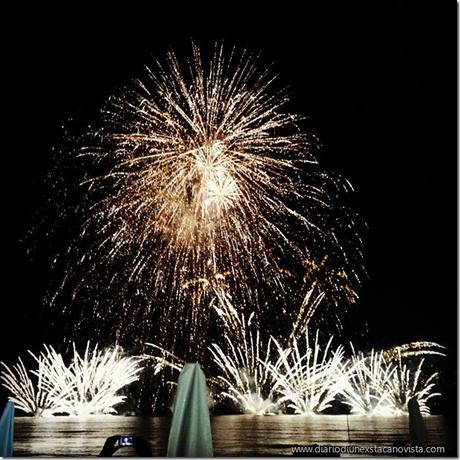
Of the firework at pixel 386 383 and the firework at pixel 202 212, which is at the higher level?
the firework at pixel 202 212

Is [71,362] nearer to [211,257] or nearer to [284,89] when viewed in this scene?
[211,257]

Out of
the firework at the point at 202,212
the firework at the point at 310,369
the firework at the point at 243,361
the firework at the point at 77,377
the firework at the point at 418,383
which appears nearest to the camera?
the firework at the point at 418,383

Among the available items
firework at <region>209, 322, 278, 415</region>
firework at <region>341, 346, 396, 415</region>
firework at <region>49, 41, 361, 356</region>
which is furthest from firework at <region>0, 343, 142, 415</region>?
firework at <region>341, 346, 396, 415</region>

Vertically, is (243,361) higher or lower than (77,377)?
higher

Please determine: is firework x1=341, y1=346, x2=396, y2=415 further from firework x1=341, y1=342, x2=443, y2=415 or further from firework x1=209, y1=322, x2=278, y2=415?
firework x1=209, y1=322, x2=278, y2=415

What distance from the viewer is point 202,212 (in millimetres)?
A: 5047

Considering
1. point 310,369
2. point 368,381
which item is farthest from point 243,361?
point 368,381

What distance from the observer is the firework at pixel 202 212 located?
4.87 m

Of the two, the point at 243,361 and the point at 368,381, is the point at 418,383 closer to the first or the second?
the point at 243,361

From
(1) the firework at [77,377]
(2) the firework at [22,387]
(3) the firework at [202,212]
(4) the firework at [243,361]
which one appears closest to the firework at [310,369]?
(4) the firework at [243,361]

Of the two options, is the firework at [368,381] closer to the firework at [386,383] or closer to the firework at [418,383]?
the firework at [386,383]

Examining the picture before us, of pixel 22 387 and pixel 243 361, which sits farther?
pixel 243 361

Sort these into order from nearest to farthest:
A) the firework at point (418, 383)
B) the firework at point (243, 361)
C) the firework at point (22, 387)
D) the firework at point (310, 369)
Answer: the firework at point (22, 387) < the firework at point (418, 383) < the firework at point (243, 361) < the firework at point (310, 369)

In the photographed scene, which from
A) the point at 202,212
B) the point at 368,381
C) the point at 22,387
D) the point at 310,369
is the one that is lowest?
the point at 22,387
